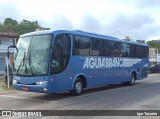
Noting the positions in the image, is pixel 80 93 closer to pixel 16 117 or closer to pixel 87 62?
pixel 87 62

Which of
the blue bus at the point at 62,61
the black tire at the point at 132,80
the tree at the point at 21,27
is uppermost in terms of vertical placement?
the tree at the point at 21,27

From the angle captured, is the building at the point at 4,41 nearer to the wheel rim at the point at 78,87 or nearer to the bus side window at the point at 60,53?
the wheel rim at the point at 78,87

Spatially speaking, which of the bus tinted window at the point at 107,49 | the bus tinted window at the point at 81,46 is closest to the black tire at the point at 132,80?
the bus tinted window at the point at 107,49

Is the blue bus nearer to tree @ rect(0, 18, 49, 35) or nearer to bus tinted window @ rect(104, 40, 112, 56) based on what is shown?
bus tinted window @ rect(104, 40, 112, 56)

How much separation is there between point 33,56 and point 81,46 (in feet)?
10.1

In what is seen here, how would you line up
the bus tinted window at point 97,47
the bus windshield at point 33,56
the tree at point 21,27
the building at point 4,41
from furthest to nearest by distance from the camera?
the tree at point 21,27 → the building at point 4,41 → the bus tinted window at point 97,47 → the bus windshield at point 33,56

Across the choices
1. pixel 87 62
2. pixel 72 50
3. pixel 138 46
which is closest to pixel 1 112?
pixel 72 50

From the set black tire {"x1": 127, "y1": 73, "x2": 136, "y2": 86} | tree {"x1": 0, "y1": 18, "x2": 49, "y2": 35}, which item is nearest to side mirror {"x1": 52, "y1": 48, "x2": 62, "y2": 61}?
black tire {"x1": 127, "y1": 73, "x2": 136, "y2": 86}

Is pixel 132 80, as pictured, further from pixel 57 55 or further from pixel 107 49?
pixel 57 55

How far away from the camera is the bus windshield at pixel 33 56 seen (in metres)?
13.9

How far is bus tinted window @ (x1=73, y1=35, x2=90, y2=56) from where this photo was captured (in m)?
15.8

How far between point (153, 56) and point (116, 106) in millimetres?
67299

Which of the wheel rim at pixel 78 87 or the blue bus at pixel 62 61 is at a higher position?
the blue bus at pixel 62 61

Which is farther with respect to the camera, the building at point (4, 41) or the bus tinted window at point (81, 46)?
the building at point (4, 41)
